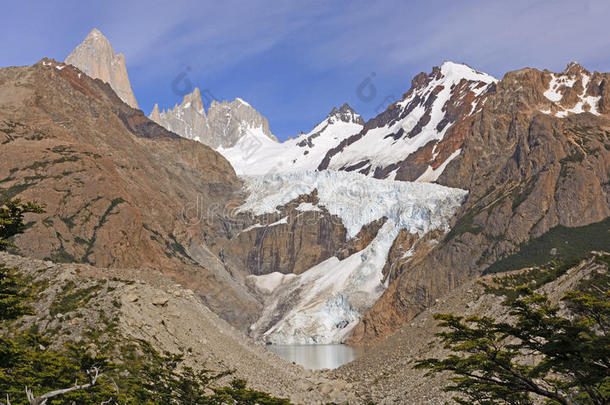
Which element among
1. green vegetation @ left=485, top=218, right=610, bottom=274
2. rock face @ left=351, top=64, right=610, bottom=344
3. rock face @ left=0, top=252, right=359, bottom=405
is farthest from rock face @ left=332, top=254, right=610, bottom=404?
rock face @ left=351, top=64, right=610, bottom=344

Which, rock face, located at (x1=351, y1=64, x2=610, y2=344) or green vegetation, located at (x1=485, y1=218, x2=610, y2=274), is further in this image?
rock face, located at (x1=351, y1=64, x2=610, y2=344)

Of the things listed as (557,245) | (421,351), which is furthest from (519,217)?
(421,351)

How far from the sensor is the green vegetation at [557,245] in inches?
5438

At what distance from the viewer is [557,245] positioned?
149375 mm

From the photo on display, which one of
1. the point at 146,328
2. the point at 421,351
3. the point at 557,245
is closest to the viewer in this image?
the point at 146,328

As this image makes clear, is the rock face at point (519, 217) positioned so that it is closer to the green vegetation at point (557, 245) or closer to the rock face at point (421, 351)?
the green vegetation at point (557, 245)

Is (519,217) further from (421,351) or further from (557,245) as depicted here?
(421,351)

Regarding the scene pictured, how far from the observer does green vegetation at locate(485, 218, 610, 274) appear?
138 meters

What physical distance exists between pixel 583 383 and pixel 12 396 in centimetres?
2311

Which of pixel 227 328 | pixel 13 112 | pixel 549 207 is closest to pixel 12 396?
pixel 227 328

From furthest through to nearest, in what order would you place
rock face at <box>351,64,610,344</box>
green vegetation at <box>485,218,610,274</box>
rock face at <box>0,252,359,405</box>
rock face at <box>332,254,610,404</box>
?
rock face at <box>351,64,610,344</box> < green vegetation at <box>485,218,610,274</box> < rock face at <box>332,254,610,404</box> < rock face at <box>0,252,359,405</box>

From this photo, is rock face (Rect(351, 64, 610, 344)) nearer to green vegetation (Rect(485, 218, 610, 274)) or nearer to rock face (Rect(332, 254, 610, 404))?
green vegetation (Rect(485, 218, 610, 274))

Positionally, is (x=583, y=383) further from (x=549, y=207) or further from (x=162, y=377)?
(x=549, y=207)

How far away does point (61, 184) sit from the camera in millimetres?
160750
